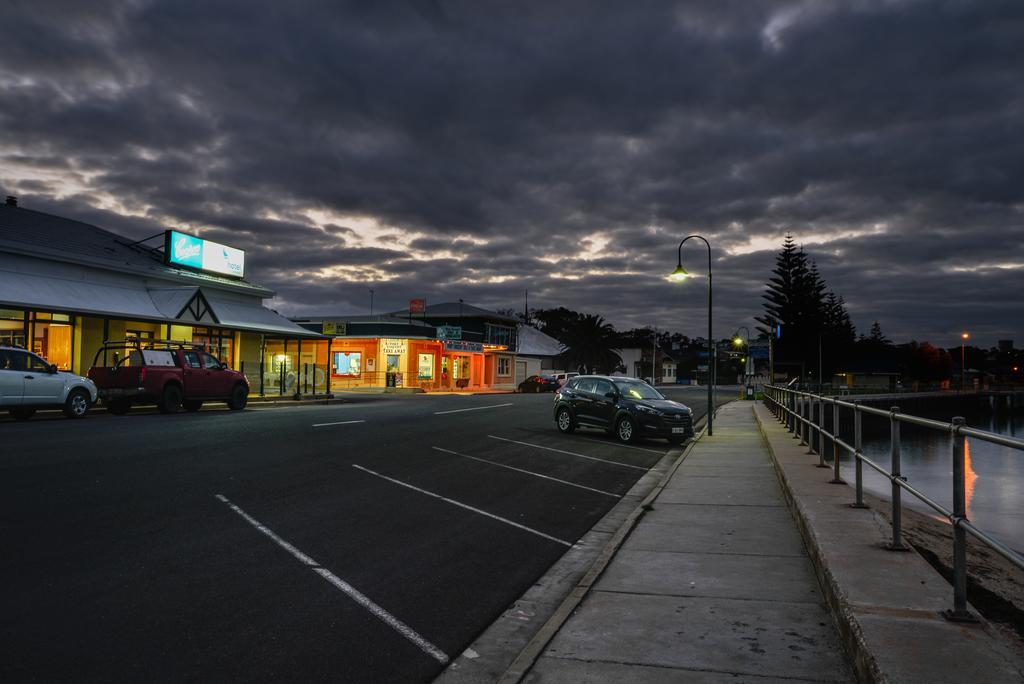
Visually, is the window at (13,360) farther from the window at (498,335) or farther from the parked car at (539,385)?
the window at (498,335)

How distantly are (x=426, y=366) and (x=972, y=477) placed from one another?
37.8m

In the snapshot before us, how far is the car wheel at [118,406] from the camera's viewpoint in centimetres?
2099

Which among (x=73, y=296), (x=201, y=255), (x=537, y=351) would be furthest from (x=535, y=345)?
(x=73, y=296)

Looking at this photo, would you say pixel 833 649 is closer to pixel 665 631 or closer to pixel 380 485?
pixel 665 631

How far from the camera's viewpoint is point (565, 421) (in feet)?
66.5

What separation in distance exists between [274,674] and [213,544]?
316 centimetres

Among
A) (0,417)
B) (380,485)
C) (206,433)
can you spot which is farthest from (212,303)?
(380,485)

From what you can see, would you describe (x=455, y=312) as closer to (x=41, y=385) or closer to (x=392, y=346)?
(x=392, y=346)

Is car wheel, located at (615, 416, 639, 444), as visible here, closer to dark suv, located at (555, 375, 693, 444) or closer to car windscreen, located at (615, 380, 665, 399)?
dark suv, located at (555, 375, 693, 444)

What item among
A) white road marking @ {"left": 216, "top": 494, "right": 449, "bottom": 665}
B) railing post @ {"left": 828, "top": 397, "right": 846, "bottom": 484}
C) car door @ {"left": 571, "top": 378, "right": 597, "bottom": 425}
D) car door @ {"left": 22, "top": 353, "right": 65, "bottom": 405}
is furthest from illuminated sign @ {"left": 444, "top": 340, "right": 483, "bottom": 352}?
white road marking @ {"left": 216, "top": 494, "right": 449, "bottom": 665}

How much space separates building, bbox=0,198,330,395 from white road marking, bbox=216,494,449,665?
63.0 ft

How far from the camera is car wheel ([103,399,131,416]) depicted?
68.9 feet

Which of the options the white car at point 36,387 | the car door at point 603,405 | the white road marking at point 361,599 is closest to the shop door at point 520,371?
the car door at point 603,405

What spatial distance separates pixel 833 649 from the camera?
4.53 metres
